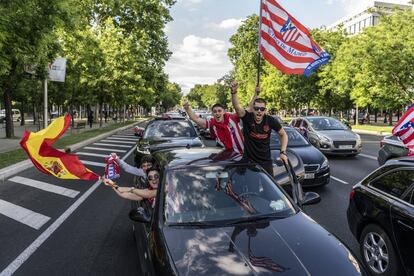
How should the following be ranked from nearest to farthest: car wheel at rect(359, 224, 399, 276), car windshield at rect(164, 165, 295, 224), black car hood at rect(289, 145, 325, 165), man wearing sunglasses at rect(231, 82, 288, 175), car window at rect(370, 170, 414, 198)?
car windshield at rect(164, 165, 295, 224), car wheel at rect(359, 224, 399, 276), car window at rect(370, 170, 414, 198), man wearing sunglasses at rect(231, 82, 288, 175), black car hood at rect(289, 145, 325, 165)

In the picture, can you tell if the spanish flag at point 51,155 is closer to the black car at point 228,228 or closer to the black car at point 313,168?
the black car at point 228,228

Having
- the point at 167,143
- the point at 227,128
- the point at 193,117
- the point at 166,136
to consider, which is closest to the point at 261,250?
the point at 227,128

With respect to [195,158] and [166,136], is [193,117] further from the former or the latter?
[166,136]

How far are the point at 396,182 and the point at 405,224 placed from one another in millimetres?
715

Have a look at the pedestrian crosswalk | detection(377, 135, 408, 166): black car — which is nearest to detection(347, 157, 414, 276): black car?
the pedestrian crosswalk

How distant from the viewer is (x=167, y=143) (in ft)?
37.4

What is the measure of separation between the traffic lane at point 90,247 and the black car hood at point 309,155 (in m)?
4.30

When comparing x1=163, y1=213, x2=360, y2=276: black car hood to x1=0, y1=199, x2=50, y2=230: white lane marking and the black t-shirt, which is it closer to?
the black t-shirt

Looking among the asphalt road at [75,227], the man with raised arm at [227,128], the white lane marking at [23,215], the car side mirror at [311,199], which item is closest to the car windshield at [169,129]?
the asphalt road at [75,227]

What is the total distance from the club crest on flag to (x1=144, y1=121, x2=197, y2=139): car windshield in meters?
4.04

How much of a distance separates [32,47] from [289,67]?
7.15m

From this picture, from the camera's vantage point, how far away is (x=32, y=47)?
38.8ft

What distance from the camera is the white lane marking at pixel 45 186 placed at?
31.7 feet

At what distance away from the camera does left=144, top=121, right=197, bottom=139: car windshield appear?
12609 millimetres
